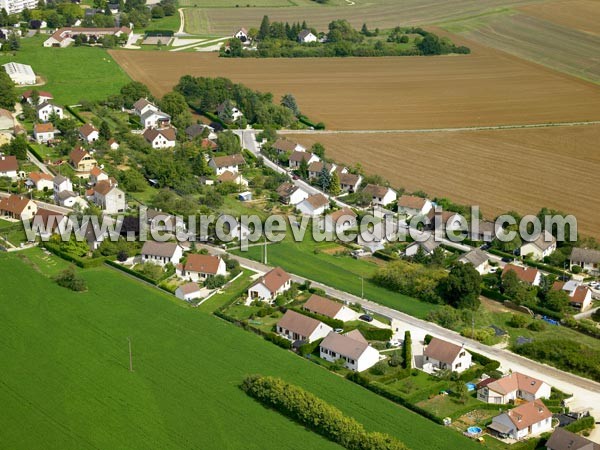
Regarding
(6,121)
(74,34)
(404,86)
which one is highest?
(74,34)

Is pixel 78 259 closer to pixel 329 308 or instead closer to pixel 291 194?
pixel 329 308

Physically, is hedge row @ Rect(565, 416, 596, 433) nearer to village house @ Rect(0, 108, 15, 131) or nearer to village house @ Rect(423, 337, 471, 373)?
village house @ Rect(423, 337, 471, 373)

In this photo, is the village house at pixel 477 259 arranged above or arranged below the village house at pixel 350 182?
below

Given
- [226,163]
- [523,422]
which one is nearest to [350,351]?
[523,422]

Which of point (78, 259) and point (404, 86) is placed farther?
point (404, 86)

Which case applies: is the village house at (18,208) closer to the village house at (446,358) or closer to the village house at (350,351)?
the village house at (350,351)

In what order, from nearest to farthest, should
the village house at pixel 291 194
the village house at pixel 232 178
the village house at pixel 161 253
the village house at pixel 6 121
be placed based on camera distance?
the village house at pixel 161 253 → the village house at pixel 291 194 → the village house at pixel 232 178 → the village house at pixel 6 121

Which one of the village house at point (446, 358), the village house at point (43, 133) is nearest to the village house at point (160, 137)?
the village house at point (43, 133)
